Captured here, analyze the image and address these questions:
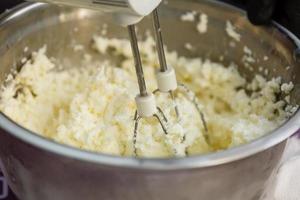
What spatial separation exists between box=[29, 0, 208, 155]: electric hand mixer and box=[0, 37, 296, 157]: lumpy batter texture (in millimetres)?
20

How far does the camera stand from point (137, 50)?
0.62 meters

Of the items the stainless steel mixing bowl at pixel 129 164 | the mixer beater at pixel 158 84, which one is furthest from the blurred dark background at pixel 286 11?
the mixer beater at pixel 158 84

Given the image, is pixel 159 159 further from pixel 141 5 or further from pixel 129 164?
pixel 141 5

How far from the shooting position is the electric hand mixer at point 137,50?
1.79ft

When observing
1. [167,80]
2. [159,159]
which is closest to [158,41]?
[167,80]

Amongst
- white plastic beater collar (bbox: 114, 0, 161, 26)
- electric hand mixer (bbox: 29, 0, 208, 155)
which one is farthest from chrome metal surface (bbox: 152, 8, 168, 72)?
white plastic beater collar (bbox: 114, 0, 161, 26)

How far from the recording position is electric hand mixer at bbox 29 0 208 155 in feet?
1.79

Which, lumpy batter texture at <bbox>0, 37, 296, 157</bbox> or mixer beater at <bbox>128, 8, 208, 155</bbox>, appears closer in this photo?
mixer beater at <bbox>128, 8, 208, 155</bbox>

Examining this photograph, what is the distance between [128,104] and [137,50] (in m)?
0.18

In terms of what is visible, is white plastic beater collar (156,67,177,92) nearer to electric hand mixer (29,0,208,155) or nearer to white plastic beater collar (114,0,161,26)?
electric hand mixer (29,0,208,155)

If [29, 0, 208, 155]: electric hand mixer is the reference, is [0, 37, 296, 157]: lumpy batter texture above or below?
below

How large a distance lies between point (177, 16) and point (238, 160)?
385mm

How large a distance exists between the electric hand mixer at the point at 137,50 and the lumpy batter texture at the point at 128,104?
0.07ft

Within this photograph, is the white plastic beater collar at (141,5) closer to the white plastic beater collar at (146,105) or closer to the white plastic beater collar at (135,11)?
the white plastic beater collar at (135,11)
